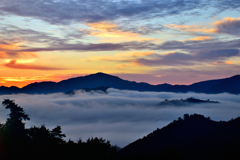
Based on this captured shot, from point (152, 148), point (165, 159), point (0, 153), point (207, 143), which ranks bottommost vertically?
point (152, 148)

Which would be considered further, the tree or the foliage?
the tree

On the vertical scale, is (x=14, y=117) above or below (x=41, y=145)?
above

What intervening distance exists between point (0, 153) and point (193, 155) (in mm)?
120242

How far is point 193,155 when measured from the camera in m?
133

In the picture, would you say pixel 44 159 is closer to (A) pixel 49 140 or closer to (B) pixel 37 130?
(A) pixel 49 140

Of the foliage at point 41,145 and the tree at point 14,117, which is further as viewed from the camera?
the tree at point 14,117

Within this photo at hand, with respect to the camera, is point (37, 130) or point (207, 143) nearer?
point (37, 130)

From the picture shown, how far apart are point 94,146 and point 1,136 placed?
1364cm

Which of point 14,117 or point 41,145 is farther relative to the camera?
point 14,117

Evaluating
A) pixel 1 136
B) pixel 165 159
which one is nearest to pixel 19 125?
pixel 1 136

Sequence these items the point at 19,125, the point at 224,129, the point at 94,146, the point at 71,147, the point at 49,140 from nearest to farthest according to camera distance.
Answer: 1. the point at 71,147
2. the point at 94,146
3. the point at 49,140
4. the point at 19,125
5. the point at 224,129

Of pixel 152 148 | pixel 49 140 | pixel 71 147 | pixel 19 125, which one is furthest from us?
pixel 152 148

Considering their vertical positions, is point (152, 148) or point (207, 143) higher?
point (207, 143)

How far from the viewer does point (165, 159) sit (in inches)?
1515
